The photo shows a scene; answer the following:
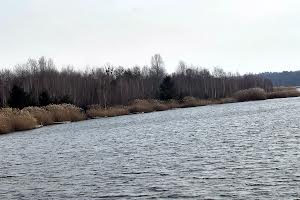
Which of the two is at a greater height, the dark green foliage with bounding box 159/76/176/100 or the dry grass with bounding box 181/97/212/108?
the dark green foliage with bounding box 159/76/176/100

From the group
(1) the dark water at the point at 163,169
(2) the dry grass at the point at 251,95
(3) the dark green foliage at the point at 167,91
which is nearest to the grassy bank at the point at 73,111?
(2) the dry grass at the point at 251,95

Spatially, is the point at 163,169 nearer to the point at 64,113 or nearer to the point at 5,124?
the point at 5,124

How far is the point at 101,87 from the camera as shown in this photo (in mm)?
80062

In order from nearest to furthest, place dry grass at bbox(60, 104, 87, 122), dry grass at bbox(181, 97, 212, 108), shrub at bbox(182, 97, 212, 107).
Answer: dry grass at bbox(60, 104, 87, 122) < dry grass at bbox(181, 97, 212, 108) < shrub at bbox(182, 97, 212, 107)

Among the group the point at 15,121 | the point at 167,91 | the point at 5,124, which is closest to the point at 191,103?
the point at 167,91

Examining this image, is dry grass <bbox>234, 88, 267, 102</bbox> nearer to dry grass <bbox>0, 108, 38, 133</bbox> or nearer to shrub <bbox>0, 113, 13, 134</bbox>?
dry grass <bbox>0, 108, 38, 133</bbox>

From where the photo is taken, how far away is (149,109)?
A: 223 ft

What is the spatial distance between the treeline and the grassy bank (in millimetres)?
5010

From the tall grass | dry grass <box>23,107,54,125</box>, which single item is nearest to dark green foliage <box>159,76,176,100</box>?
the tall grass

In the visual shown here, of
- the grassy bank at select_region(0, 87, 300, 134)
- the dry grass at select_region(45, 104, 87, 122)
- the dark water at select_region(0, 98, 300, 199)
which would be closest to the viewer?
the dark water at select_region(0, 98, 300, 199)

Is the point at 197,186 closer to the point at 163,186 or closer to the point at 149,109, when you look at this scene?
the point at 163,186

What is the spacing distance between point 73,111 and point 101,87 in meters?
26.0

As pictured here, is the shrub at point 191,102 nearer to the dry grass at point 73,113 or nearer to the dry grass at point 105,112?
the dry grass at point 105,112

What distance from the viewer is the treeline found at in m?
64.1
